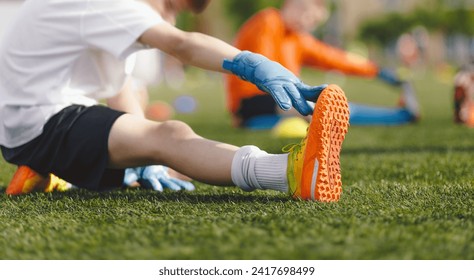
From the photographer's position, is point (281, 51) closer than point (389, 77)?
No

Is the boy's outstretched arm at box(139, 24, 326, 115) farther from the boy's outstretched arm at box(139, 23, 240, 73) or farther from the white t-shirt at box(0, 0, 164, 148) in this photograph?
the white t-shirt at box(0, 0, 164, 148)

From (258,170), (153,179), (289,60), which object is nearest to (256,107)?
(289,60)

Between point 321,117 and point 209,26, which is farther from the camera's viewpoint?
point 209,26

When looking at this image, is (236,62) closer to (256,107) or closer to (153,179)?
(153,179)

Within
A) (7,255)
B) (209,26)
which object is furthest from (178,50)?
(209,26)

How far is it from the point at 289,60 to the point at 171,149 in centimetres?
315

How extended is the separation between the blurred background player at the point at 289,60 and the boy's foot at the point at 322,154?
2.95 metres

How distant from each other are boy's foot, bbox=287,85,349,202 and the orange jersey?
116 inches

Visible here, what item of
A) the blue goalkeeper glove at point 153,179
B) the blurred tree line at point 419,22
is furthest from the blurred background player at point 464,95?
the blurred tree line at point 419,22

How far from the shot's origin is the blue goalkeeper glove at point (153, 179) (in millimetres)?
2322

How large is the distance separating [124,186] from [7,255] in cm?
97

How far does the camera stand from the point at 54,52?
2240 millimetres
